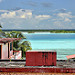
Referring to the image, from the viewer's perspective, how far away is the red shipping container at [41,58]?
946 cm

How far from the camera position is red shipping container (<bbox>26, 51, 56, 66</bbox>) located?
946 centimetres

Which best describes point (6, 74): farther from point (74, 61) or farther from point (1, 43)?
point (1, 43)

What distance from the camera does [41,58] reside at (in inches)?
373

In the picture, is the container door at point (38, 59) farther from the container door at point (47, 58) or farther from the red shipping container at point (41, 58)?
the container door at point (47, 58)

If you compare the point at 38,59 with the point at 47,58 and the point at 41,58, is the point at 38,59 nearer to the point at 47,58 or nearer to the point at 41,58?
the point at 41,58

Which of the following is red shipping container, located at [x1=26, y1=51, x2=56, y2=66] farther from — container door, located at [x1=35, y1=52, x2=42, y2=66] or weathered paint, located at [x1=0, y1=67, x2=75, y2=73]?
weathered paint, located at [x1=0, y1=67, x2=75, y2=73]

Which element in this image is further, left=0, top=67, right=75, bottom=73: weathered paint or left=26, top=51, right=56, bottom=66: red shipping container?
left=26, top=51, right=56, bottom=66: red shipping container

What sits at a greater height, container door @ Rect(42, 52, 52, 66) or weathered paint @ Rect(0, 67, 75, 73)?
container door @ Rect(42, 52, 52, 66)

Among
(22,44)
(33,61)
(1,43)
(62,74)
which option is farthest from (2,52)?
(22,44)

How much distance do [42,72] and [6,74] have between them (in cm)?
178

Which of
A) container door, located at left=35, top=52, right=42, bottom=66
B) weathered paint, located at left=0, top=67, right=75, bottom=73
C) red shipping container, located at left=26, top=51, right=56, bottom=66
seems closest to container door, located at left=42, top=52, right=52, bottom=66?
red shipping container, located at left=26, top=51, right=56, bottom=66

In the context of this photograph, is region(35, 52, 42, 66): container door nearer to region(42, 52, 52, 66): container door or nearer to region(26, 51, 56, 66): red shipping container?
region(26, 51, 56, 66): red shipping container

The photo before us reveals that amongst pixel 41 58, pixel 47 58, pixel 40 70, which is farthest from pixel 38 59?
pixel 40 70

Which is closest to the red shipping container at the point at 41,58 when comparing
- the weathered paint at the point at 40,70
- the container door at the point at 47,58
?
the container door at the point at 47,58
